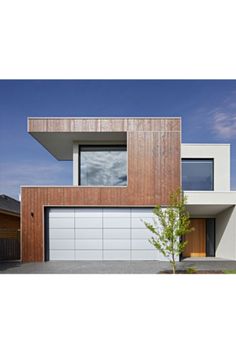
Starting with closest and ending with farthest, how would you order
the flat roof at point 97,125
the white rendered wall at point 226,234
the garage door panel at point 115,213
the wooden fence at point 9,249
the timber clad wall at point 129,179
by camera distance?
1. the timber clad wall at point 129,179
2. the garage door panel at point 115,213
3. the flat roof at point 97,125
4. the white rendered wall at point 226,234
5. the wooden fence at point 9,249

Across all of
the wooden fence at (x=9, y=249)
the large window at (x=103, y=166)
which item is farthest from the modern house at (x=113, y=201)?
the wooden fence at (x=9, y=249)

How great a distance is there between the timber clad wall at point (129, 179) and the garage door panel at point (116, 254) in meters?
2.16

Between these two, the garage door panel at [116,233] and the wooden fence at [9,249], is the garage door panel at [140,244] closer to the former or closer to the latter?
the garage door panel at [116,233]

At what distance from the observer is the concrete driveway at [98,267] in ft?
29.6

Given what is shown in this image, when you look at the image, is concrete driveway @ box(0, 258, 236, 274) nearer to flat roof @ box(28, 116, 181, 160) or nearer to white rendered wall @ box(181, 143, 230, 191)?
white rendered wall @ box(181, 143, 230, 191)

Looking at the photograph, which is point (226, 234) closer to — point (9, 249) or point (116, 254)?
point (116, 254)

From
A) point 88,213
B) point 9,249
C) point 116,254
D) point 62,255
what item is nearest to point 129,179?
point 88,213

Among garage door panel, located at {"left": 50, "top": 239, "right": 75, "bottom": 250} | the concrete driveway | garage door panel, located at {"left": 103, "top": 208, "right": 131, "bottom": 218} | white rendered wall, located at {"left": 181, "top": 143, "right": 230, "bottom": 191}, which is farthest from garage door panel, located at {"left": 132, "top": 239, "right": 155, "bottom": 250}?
white rendered wall, located at {"left": 181, "top": 143, "right": 230, "bottom": 191}

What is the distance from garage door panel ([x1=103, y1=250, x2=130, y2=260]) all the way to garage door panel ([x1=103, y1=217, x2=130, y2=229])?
1.14 meters
